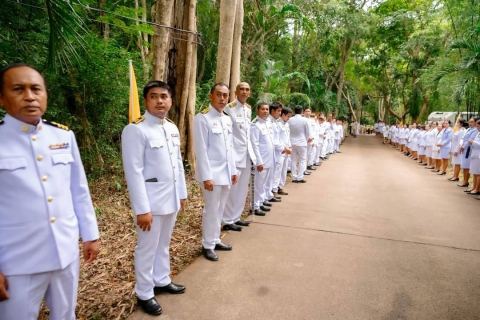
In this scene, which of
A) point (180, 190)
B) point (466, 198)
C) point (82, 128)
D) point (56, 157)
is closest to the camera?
point (56, 157)

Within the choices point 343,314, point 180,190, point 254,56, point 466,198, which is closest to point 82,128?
point 180,190

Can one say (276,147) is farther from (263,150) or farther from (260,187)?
(260,187)

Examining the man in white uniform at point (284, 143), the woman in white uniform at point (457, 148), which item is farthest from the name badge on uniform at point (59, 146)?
the woman in white uniform at point (457, 148)

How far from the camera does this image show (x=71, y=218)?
1.81m

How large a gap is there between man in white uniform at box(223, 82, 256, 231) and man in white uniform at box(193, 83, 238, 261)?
636 mm

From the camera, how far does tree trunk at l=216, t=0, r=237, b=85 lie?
581 centimetres

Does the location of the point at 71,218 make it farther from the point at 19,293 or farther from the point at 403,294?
the point at 403,294

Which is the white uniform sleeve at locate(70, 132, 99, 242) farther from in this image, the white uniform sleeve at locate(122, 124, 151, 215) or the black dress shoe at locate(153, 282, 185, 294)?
the black dress shoe at locate(153, 282, 185, 294)

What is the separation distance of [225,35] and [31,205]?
500 centimetres

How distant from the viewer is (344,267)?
3539mm

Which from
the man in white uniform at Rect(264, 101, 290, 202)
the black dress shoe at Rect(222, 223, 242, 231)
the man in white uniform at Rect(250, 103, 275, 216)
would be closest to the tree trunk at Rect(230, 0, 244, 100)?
the man in white uniform at Rect(264, 101, 290, 202)

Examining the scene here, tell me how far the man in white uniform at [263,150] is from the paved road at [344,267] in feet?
0.96

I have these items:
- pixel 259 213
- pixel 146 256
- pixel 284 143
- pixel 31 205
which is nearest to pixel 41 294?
pixel 31 205

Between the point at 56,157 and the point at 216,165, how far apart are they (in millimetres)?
2117
